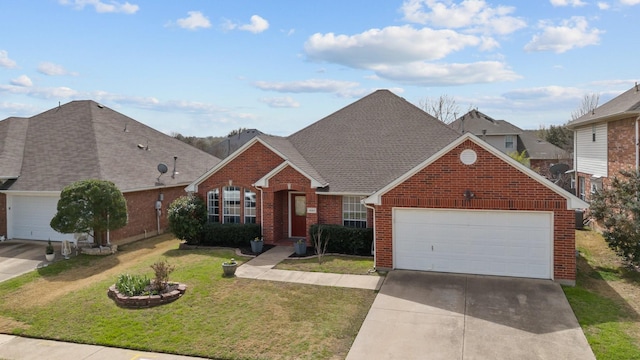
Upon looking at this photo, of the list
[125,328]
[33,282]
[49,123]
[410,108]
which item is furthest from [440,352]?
[49,123]

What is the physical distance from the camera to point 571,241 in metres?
12.0

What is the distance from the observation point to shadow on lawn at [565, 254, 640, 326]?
984 cm

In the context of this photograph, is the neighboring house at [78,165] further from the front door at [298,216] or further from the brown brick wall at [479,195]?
the brown brick wall at [479,195]

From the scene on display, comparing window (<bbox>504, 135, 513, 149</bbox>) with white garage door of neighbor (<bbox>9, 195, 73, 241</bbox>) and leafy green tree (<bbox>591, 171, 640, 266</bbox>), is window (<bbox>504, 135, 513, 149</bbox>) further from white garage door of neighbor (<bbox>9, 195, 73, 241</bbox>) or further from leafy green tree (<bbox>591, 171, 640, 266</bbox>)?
white garage door of neighbor (<bbox>9, 195, 73, 241</bbox>)

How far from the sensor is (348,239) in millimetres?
16250

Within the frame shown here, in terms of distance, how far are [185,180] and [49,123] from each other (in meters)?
7.86

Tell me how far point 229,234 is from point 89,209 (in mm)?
5367

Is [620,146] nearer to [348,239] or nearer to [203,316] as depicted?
[348,239]

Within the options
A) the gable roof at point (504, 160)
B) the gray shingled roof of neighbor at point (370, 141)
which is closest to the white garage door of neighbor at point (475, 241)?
the gable roof at point (504, 160)

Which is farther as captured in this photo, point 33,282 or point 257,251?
point 257,251

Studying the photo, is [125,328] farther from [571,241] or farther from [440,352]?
[571,241]

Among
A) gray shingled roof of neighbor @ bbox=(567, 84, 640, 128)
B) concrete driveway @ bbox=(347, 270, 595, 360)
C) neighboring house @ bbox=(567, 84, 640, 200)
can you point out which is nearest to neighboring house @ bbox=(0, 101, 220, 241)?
concrete driveway @ bbox=(347, 270, 595, 360)

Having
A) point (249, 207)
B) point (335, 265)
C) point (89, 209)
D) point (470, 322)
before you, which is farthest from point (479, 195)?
point (89, 209)

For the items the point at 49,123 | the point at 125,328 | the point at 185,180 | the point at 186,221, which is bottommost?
the point at 125,328
